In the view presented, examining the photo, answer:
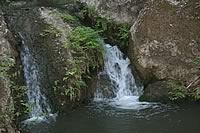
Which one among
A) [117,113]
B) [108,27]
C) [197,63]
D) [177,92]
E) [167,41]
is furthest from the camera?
[108,27]

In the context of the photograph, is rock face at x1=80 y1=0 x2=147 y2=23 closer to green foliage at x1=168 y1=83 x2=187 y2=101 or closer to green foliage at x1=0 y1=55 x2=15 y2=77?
green foliage at x1=168 y1=83 x2=187 y2=101

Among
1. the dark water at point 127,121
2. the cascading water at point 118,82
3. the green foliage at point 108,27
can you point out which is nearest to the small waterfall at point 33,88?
the dark water at point 127,121

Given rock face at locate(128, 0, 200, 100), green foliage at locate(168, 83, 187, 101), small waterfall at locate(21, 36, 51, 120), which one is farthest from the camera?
rock face at locate(128, 0, 200, 100)

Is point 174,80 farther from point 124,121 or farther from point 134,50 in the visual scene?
point 124,121

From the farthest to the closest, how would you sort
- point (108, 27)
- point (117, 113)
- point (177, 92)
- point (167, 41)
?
point (108, 27) → point (167, 41) → point (177, 92) → point (117, 113)

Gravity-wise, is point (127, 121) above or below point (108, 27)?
below

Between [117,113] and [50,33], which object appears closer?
[117,113]

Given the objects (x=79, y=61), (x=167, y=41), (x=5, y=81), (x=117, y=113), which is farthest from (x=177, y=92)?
(x=5, y=81)

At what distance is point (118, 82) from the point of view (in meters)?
11.3

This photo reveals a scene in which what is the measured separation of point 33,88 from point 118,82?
7.89ft

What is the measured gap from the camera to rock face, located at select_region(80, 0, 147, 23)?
41.5ft

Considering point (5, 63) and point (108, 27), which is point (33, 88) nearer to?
point (5, 63)

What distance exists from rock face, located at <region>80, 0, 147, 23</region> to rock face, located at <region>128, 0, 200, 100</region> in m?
1.17

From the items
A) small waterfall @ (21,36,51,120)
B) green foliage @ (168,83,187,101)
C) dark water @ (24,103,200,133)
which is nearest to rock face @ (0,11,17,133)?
small waterfall @ (21,36,51,120)
